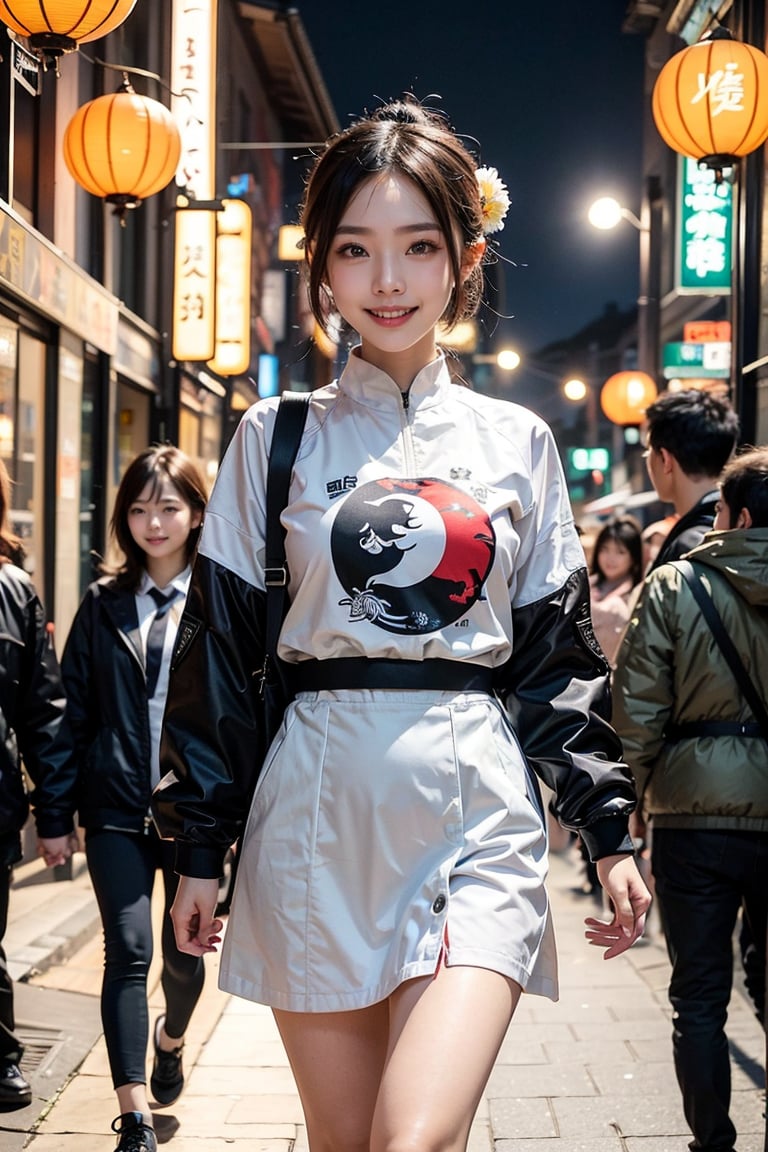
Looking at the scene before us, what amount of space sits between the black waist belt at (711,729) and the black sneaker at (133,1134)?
6.00 feet

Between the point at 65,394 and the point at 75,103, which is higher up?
the point at 75,103

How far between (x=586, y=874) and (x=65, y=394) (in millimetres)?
4572

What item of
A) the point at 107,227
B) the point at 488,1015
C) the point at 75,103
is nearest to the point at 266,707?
the point at 488,1015

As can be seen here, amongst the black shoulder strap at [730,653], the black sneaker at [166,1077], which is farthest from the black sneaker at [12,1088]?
the black shoulder strap at [730,653]

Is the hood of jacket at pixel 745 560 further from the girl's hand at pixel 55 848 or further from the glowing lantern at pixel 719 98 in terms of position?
the glowing lantern at pixel 719 98

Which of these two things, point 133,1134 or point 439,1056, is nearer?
point 439,1056

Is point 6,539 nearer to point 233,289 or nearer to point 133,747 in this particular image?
point 133,747

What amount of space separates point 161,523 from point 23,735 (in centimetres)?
84

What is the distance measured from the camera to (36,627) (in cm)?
444

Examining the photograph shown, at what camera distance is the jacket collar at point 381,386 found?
259cm

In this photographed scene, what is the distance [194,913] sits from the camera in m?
2.43

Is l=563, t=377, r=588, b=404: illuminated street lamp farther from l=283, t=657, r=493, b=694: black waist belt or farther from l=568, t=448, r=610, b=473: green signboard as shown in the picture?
l=283, t=657, r=493, b=694: black waist belt

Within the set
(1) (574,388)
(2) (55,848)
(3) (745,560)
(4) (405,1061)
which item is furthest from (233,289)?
(1) (574,388)

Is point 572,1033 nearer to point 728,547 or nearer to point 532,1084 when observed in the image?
point 532,1084
